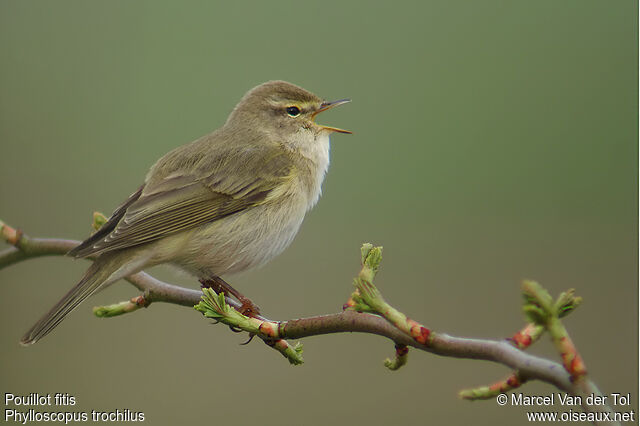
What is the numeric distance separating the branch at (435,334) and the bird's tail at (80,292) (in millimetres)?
535

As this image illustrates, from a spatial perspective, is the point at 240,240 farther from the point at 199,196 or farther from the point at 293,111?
the point at 293,111

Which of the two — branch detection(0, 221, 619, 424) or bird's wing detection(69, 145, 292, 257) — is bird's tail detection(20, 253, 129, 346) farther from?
branch detection(0, 221, 619, 424)

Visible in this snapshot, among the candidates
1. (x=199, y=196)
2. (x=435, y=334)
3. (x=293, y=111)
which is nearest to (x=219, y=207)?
(x=199, y=196)

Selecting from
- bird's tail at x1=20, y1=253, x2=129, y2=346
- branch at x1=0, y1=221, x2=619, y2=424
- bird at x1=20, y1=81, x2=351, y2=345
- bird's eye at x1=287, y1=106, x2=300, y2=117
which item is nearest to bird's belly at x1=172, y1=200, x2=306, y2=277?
bird at x1=20, y1=81, x2=351, y2=345

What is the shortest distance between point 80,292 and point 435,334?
4.00 feet

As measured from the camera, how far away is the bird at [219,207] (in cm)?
208

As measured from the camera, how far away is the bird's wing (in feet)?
7.16

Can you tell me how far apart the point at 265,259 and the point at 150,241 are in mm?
376

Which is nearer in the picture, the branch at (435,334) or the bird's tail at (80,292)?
the branch at (435,334)

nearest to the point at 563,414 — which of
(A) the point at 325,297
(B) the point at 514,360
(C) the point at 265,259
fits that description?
(B) the point at 514,360

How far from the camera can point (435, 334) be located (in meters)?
0.95

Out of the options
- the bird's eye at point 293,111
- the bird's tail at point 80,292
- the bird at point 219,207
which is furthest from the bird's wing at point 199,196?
the bird's eye at point 293,111

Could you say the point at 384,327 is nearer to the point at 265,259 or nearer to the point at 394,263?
the point at 265,259

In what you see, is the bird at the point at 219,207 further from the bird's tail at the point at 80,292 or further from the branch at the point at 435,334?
the branch at the point at 435,334
